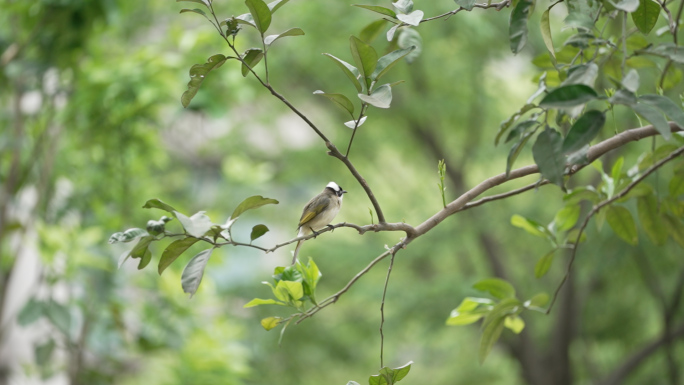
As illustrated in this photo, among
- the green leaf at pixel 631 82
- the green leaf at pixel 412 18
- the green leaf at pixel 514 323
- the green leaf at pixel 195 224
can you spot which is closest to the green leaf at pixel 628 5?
the green leaf at pixel 631 82

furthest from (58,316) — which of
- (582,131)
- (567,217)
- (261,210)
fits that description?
(261,210)

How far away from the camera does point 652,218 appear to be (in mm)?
1104

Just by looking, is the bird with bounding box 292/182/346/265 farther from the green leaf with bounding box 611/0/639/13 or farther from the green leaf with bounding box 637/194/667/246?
the green leaf with bounding box 611/0/639/13

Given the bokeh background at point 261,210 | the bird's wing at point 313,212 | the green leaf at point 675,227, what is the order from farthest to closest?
the bokeh background at point 261,210 < the bird's wing at point 313,212 < the green leaf at point 675,227

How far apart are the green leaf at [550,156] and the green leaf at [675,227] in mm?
535

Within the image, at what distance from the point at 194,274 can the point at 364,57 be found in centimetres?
31

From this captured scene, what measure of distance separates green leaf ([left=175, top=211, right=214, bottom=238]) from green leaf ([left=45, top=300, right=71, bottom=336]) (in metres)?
1.57

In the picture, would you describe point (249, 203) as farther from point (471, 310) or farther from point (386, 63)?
point (471, 310)

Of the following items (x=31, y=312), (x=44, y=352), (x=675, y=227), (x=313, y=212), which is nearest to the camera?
(x=675, y=227)

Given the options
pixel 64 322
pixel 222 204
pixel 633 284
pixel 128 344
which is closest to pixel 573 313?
pixel 633 284

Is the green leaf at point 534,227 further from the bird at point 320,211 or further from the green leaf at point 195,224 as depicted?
the green leaf at point 195,224

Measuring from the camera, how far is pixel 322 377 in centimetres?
454

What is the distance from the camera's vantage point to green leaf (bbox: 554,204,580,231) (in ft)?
3.78

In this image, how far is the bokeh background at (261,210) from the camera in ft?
7.03
